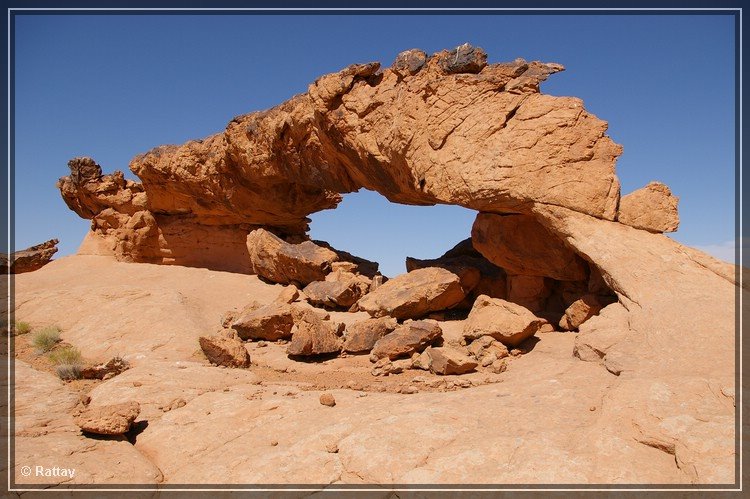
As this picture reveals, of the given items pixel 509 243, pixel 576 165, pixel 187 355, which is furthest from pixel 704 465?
pixel 187 355

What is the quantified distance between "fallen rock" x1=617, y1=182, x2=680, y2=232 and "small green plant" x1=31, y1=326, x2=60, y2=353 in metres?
10.4

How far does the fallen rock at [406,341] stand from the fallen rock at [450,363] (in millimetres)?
915

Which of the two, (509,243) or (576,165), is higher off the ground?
(576,165)

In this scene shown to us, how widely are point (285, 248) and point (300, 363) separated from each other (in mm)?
5469

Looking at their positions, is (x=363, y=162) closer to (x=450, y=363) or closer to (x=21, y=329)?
(x=450, y=363)

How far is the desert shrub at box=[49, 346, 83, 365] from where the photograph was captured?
9.17 meters

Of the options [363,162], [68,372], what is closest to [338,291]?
[363,162]

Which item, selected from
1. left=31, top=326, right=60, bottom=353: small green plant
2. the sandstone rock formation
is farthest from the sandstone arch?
left=31, top=326, right=60, bottom=353: small green plant

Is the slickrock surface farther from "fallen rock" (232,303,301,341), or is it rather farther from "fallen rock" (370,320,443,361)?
"fallen rock" (232,303,301,341)

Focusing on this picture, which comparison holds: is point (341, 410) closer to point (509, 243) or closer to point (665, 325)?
point (665, 325)

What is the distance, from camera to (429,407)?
223 inches

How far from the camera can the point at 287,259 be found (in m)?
14.1

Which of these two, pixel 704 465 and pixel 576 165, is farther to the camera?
pixel 576 165

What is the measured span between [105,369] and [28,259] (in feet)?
41.7
